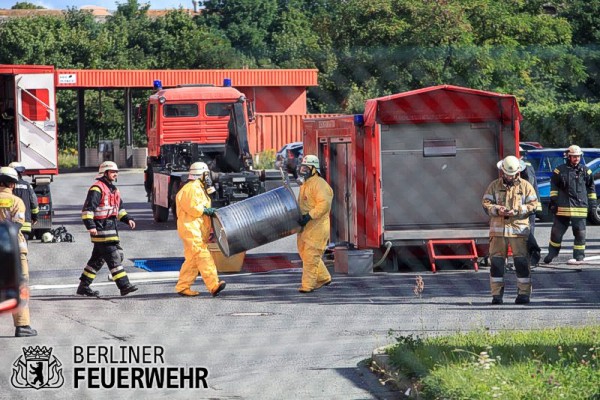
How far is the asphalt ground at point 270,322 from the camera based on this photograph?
872 centimetres

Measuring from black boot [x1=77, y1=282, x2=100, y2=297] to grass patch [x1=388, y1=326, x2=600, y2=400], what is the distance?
239 inches

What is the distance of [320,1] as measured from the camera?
82.8 metres

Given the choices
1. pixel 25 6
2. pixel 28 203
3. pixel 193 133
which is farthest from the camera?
pixel 25 6

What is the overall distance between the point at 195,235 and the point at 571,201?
19.0ft

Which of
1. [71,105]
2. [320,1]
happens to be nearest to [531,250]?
[71,105]

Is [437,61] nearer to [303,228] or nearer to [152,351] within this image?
[303,228]

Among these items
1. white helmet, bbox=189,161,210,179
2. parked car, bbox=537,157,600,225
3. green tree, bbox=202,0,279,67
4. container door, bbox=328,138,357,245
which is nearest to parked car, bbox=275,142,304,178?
parked car, bbox=537,157,600,225

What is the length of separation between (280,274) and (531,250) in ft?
11.3

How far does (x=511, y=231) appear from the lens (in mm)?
12984

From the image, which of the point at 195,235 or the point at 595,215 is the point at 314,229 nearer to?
the point at 195,235

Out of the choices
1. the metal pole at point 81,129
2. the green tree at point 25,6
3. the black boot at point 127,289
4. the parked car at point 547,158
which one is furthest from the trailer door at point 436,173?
the green tree at point 25,6

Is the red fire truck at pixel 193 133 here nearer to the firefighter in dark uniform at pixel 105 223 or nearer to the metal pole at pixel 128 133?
the firefighter in dark uniform at pixel 105 223

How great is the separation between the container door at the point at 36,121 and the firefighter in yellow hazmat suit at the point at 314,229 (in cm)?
799

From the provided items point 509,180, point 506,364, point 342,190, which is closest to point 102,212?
point 509,180
